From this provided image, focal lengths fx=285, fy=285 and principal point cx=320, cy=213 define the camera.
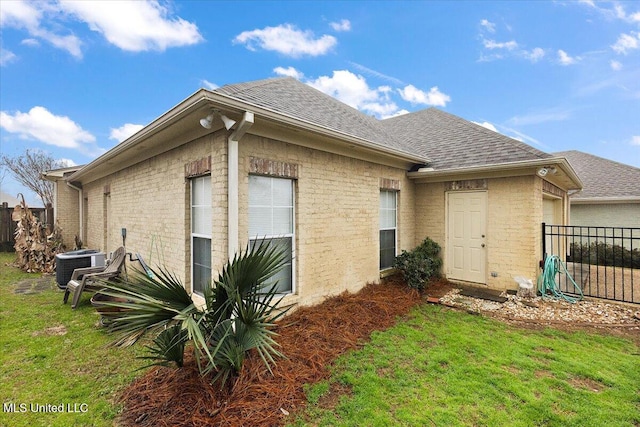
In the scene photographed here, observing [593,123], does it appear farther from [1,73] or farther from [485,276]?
[1,73]

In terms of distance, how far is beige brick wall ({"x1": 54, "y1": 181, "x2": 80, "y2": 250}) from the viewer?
1239 centimetres

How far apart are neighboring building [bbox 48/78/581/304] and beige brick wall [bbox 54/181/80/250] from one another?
522cm

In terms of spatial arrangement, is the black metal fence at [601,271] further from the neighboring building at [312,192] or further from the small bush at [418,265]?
the small bush at [418,265]

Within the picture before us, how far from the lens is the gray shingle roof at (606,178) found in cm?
1272

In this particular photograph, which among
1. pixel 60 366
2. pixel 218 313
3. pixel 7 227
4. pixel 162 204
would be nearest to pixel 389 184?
pixel 162 204

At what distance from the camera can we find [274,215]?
4.73 m

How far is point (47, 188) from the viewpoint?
20.1m

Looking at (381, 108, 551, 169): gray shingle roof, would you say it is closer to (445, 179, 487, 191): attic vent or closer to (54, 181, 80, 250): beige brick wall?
(445, 179, 487, 191): attic vent

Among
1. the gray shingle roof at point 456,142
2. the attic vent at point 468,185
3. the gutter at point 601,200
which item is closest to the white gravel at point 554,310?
the attic vent at point 468,185

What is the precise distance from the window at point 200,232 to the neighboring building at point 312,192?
32 mm

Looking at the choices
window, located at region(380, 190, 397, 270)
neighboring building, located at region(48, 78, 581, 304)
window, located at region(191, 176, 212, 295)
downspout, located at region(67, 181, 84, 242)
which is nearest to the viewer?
neighboring building, located at region(48, 78, 581, 304)

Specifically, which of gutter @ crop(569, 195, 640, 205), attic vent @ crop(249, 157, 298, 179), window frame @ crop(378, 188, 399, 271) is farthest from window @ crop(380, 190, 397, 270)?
gutter @ crop(569, 195, 640, 205)

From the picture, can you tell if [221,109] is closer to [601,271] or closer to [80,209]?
[80,209]

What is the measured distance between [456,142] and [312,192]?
17.3 feet
